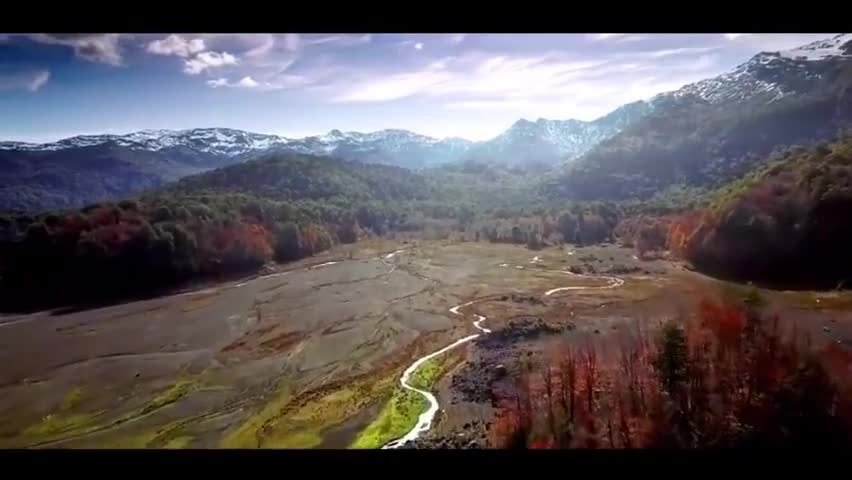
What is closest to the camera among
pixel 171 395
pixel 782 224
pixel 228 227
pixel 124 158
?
pixel 782 224

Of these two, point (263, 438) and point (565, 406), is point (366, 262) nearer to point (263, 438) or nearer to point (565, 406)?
point (263, 438)

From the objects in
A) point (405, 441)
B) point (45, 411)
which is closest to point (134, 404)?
point (45, 411)

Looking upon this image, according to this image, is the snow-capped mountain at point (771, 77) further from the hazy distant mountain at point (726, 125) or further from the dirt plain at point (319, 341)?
the dirt plain at point (319, 341)

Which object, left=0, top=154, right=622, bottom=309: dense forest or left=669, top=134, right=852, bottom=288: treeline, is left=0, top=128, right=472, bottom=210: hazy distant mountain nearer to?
left=0, top=154, right=622, bottom=309: dense forest

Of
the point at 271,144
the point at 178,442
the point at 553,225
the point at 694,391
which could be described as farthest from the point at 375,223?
the point at 694,391

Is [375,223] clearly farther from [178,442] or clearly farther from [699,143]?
[699,143]
